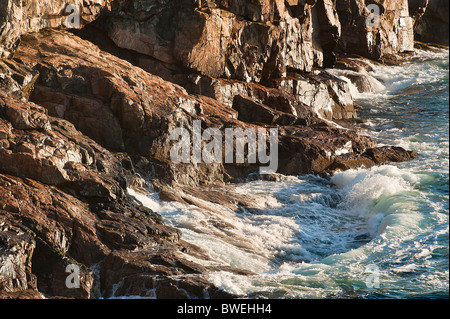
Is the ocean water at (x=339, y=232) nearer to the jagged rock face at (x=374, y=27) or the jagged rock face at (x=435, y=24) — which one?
the jagged rock face at (x=374, y=27)

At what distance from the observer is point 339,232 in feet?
57.0

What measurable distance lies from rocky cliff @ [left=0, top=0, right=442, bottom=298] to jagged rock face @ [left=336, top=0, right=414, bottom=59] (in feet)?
8.78

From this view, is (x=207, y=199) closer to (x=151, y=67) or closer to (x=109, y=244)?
(x=109, y=244)

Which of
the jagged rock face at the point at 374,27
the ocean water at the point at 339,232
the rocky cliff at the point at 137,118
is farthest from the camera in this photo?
the jagged rock face at the point at 374,27

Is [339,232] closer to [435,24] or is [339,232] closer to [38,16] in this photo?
[38,16]

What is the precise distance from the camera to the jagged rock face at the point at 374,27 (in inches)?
1318

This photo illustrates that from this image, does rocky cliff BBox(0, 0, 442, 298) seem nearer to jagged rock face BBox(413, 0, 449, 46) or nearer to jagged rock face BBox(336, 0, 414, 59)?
jagged rock face BBox(336, 0, 414, 59)

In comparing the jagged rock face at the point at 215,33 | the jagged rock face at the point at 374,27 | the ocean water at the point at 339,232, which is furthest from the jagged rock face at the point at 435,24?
the ocean water at the point at 339,232

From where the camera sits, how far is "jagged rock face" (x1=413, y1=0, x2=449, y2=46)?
4288cm

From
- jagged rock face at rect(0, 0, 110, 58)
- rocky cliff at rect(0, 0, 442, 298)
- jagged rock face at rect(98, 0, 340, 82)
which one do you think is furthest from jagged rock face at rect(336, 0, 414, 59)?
jagged rock face at rect(0, 0, 110, 58)

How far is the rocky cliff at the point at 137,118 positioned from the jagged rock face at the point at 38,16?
4 centimetres

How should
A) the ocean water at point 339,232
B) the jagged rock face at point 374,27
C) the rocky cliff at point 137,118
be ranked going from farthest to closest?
the jagged rock face at point 374,27 → the ocean water at point 339,232 → the rocky cliff at point 137,118

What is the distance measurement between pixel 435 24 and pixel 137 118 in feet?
100

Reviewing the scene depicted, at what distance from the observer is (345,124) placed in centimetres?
2636
